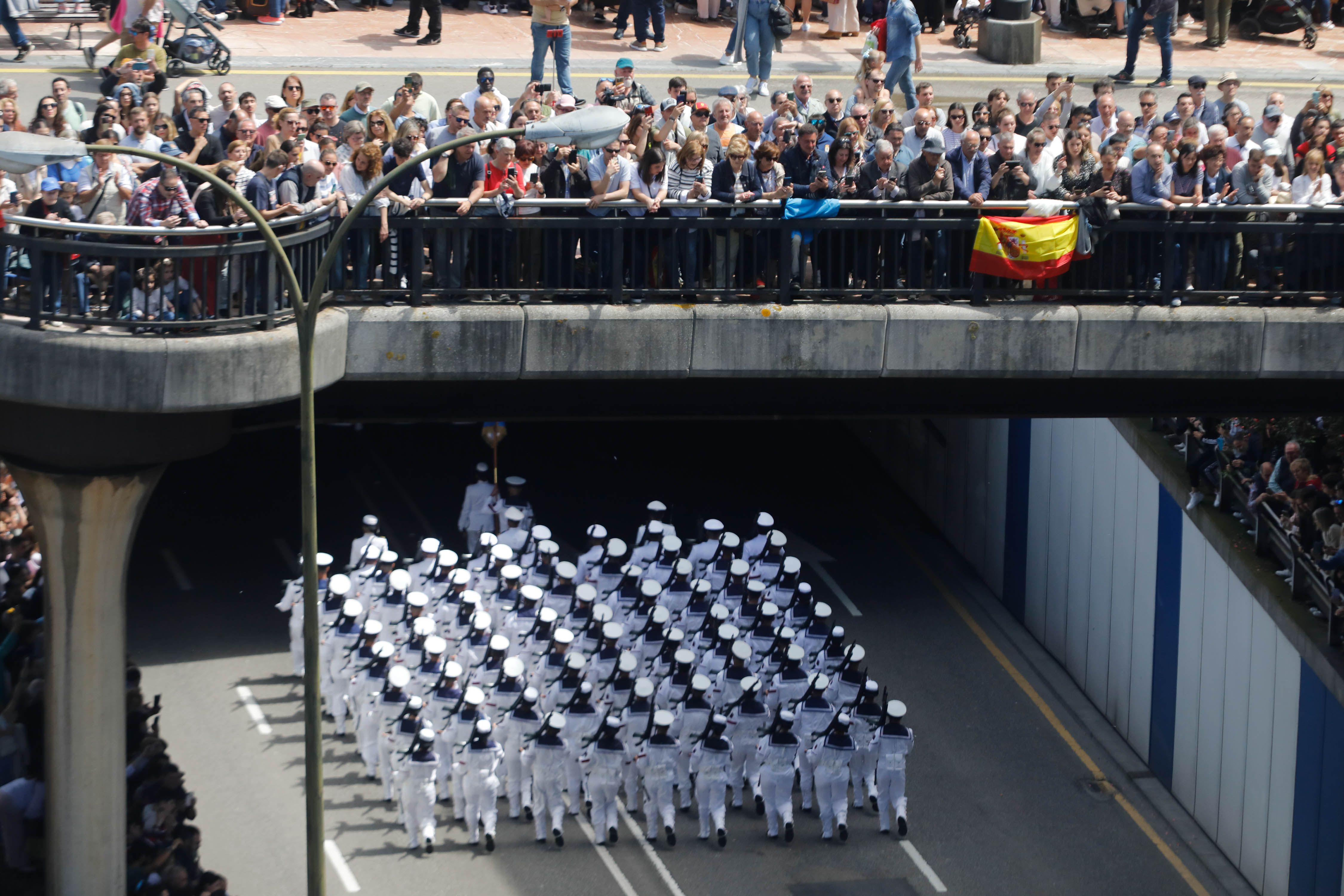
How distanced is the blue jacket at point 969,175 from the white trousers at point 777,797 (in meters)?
6.20

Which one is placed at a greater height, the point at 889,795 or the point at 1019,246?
the point at 1019,246

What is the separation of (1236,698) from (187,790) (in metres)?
10.7

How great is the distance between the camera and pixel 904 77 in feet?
78.6

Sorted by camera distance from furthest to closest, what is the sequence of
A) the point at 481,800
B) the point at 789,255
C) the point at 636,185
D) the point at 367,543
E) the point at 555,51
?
the point at 555,51
the point at 367,543
the point at 481,800
the point at 789,255
the point at 636,185

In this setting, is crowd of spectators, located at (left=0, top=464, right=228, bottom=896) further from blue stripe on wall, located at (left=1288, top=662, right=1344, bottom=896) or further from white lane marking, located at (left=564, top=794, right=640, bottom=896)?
blue stripe on wall, located at (left=1288, top=662, right=1344, bottom=896)

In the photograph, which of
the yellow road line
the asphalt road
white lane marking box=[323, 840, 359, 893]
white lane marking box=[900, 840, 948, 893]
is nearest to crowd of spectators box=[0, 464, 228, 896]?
white lane marking box=[323, 840, 359, 893]

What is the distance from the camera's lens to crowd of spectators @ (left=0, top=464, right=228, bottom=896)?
54.0ft

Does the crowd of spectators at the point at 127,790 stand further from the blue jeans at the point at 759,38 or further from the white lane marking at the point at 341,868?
the blue jeans at the point at 759,38

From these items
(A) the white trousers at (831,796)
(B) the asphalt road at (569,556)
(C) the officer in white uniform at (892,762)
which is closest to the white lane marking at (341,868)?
(B) the asphalt road at (569,556)

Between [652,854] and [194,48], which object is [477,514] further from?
[194,48]

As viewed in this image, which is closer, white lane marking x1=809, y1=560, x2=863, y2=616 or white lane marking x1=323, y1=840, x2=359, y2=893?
white lane marking x1=323, y1=840, x2=359, y2=893

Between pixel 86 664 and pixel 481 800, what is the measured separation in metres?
4.91

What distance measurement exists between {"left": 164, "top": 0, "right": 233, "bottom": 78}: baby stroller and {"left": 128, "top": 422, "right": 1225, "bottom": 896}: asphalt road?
5.90 meters

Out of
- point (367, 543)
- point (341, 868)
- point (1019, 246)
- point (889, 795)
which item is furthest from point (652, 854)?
point (1019, 246)
